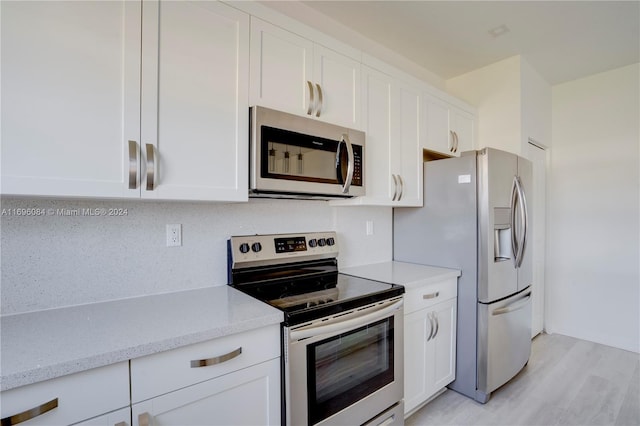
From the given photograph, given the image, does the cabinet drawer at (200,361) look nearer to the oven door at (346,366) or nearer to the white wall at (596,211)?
the oven door at (346,366)

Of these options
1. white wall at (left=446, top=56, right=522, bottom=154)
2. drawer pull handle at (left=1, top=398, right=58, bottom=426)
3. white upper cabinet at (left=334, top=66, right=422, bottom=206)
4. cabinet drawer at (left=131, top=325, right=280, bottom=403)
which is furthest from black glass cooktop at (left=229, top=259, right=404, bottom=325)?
white wall at (left=446, top=56, right=522, bottom=154)

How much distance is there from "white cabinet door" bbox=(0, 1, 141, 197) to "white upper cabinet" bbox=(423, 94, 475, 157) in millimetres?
2002

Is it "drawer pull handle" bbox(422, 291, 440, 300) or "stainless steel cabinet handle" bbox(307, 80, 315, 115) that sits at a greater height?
"stainless steel cabinet handle" bbox(307, 80, 315, 115)

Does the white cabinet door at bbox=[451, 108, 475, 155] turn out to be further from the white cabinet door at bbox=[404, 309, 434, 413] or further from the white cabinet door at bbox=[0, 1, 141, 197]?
the white cabinet door at bbox=[0, 1, 141, 197]

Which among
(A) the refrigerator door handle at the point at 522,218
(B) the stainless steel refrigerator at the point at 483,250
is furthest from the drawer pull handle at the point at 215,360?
(A) the refrigerator door handle at the point at 522,218

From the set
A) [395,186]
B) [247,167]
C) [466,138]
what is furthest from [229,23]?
[466,138]

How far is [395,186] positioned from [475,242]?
2.16ft

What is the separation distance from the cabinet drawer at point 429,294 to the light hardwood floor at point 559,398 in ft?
2.37

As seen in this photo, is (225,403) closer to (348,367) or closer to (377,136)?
(348,367)

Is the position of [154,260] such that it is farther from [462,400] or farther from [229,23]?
[462,400]

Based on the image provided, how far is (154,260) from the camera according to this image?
1.54m

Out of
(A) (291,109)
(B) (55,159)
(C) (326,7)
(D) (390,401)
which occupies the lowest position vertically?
(D) (390,401)

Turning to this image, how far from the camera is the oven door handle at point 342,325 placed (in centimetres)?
130

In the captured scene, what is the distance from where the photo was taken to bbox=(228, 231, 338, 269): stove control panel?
1.73 meters
